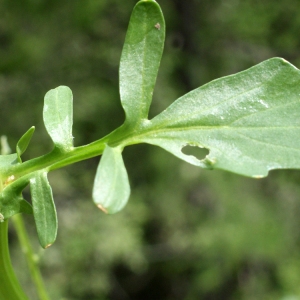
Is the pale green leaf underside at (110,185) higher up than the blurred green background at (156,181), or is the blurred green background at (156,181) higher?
the pale green leaf underside at (110,185)

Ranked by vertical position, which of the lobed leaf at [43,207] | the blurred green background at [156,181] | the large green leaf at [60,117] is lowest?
the blurred green background at [156,181]

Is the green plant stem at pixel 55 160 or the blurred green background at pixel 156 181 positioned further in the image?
the blurred green background at pixel 156 181

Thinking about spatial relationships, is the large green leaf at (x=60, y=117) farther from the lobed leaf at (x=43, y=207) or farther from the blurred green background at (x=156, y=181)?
the blurred green background at (x=156, y=181)

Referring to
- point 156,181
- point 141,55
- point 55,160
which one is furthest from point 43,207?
point 156,181

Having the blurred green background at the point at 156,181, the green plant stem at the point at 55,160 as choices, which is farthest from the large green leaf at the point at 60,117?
the blurred green background at the point at 156,181

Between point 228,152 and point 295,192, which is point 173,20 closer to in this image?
point 295,192

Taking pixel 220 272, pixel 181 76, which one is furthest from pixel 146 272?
pixel 181 76
